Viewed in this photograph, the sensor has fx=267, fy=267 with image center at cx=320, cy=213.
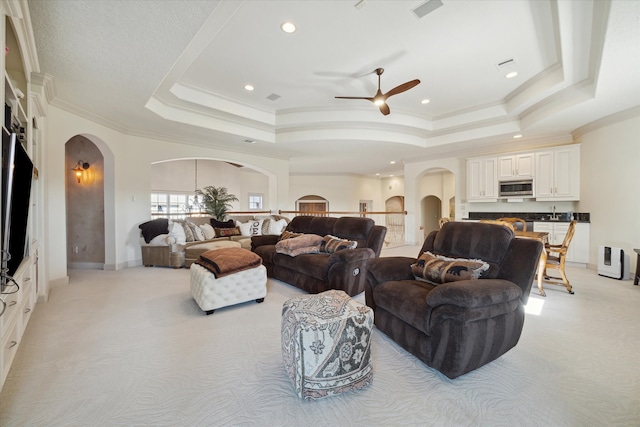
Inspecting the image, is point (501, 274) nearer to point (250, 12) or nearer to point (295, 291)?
point (295, 291)

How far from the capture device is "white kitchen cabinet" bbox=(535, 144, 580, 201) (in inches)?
209

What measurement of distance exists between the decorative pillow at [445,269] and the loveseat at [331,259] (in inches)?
35.6

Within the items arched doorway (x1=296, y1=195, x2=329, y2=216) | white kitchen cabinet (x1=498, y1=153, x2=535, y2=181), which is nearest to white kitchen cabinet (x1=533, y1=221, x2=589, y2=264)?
white kitchen cabinet (x1=498, y1=153, x2=535, y2=181)

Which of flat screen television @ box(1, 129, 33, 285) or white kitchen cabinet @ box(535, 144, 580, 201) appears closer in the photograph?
flat screen television @ box(1, 129, 33, 285)

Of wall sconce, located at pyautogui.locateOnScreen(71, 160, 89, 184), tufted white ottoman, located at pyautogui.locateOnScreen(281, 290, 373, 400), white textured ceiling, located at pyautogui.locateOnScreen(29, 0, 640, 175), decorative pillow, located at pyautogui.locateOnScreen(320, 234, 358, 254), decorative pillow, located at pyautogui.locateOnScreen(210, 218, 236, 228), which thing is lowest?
tufted white ottoman, located at pyautogui.locateOnScreen(281, 290, 373, 400)

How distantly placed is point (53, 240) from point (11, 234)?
101 inches

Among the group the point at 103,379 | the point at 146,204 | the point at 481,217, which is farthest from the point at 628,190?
the point at 146,204

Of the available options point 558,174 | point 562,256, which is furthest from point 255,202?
point 562,256

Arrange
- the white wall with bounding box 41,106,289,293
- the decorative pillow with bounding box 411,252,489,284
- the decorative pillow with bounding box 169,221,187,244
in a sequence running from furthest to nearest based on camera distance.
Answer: the decorative pillow with bounding box 169,221,187,244 < the white wall with bounding box 41,106,289,293 < the decorative pillow with bounding box 411,252,489,284

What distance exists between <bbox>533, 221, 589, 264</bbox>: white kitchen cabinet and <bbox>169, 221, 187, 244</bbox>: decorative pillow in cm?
717

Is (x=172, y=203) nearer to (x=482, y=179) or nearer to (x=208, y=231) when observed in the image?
(x=208, y=231)

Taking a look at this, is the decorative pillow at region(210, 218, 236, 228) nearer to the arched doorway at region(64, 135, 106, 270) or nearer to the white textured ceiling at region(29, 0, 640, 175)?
the white textured ceiling at region(29, 0, 640, 175)

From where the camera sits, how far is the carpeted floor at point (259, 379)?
1490 millimetres

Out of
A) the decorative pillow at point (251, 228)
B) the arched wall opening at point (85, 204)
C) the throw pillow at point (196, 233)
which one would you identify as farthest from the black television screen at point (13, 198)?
the decorative pillow at point (251, 228)
